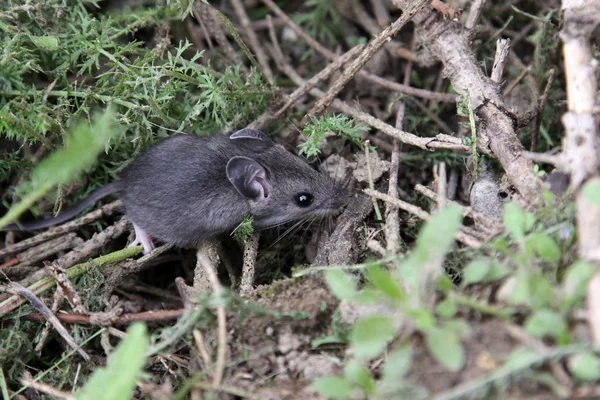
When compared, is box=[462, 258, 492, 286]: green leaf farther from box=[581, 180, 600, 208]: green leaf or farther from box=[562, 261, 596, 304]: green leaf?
box=[581, 180, 600, 208]: green leaf

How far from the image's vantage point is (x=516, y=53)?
5020 millimetres

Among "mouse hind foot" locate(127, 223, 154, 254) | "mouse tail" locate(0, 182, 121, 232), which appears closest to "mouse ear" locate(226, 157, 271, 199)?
"mouse hind foot" locate(127, 223, 154, 254)

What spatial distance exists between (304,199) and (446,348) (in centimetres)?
256

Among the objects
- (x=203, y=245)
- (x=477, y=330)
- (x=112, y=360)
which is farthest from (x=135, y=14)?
(x=477, y=330)

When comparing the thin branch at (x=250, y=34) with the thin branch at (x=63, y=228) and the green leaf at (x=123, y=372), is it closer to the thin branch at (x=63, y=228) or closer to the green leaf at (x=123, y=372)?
the thin branch at (x=63, y=228)

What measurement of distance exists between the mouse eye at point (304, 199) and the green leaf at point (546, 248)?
2277 millimetres

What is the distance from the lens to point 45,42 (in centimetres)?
416

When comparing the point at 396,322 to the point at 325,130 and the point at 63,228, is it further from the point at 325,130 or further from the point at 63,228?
the point at 63,228

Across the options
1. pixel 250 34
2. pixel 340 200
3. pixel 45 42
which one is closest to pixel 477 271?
pixel 340 200

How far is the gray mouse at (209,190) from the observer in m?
4.30

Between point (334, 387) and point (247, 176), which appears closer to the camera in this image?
point (334, 387)

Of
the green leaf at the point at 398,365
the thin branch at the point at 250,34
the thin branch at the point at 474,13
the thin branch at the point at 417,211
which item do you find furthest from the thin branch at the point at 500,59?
the green leaf at the point at 398,365

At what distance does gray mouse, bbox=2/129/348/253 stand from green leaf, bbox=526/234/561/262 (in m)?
1.97

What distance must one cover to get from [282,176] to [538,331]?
274 cm
